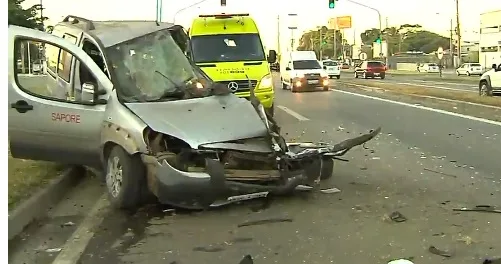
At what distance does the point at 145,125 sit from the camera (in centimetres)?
660

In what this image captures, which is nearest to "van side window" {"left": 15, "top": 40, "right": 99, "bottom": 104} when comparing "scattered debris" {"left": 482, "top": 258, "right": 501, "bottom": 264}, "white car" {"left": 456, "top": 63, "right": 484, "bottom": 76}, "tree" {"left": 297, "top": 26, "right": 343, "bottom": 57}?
"scattered debris" {"left": 482, "top": 258, "right": 501, "bottom": 264}

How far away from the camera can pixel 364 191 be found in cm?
777

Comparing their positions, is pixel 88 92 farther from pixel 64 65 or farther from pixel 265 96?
pixel 265 96

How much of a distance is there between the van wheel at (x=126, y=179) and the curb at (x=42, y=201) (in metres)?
0.77

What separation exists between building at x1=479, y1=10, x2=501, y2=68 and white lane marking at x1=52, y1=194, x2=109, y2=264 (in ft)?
261

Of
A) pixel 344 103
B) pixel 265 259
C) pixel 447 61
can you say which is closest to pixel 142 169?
pixel 265 259

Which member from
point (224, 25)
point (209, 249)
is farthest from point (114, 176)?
point (224, 25)

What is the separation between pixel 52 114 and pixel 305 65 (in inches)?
1032

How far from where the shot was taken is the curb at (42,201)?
626cm

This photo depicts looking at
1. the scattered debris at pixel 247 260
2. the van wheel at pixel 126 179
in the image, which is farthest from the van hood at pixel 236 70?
the scattered debris at pixel 247 260

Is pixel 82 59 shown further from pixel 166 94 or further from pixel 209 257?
pixel 209 257

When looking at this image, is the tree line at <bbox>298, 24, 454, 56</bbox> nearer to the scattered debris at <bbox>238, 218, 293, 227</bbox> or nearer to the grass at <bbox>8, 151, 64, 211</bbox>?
the grass at <bbox>8, 151, 64, 211</bbox>

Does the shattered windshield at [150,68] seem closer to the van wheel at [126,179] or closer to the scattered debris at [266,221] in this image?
the van wheel at [126,179]

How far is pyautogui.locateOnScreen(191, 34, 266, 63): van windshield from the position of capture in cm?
1560
